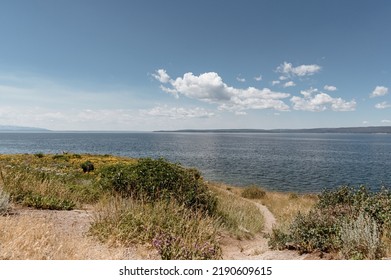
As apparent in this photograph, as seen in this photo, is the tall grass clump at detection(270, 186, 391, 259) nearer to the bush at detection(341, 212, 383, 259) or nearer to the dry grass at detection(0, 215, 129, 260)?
the bush at detection(341, 212, 383, 259)

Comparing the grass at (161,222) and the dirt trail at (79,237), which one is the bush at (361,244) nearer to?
the grass at (161,222)

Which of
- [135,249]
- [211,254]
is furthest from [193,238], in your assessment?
[135,249]

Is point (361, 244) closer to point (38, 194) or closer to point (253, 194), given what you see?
point (38, 194)

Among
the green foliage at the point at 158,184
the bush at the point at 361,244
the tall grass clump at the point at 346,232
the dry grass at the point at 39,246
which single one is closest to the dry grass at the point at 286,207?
the tall grass clump at the point at 346,232

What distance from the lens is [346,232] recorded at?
5688 millimetres

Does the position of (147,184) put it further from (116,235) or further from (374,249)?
(374,249)

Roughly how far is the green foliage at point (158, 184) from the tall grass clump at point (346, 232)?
3520 millimetres

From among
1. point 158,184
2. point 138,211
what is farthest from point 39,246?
point 158,184

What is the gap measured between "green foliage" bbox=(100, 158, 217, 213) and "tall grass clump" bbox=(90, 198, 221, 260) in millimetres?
2014

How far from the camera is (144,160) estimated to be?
11.5 m

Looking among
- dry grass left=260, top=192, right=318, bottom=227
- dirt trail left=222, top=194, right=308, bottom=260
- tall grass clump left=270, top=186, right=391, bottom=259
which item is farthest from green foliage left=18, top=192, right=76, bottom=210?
dry grass left=260, top=192, right=318, bottom=227

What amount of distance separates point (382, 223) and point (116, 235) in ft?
21.9

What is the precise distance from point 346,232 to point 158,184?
633 cm
